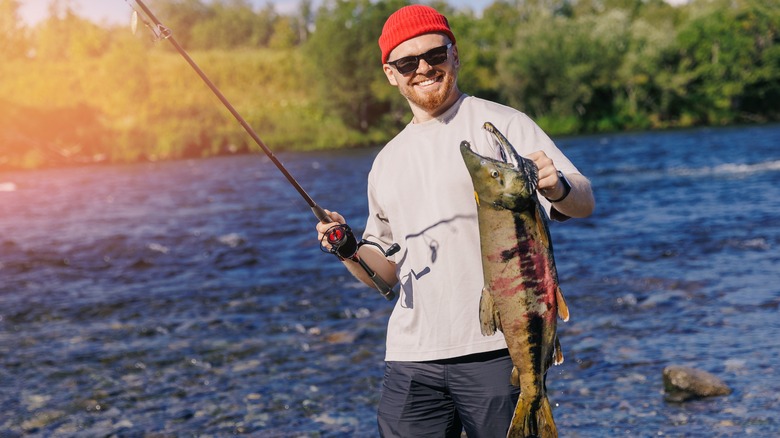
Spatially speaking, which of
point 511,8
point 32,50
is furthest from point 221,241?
point 511,8

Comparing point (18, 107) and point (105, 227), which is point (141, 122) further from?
point (105, 227)

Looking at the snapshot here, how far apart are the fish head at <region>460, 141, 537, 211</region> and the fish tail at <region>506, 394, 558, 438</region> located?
849mm

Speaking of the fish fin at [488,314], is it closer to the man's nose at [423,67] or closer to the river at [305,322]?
the man's nose at [423,67]

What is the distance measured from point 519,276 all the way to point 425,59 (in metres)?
1.02

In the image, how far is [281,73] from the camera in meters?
79.7

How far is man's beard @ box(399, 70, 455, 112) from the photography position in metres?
3.63

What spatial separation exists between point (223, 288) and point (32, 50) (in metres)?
87.7

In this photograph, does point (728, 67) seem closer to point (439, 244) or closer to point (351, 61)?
point (351, 61)

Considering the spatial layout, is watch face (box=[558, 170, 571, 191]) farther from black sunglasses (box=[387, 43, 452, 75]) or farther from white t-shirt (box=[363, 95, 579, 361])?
black sunglasses (box=[387, 43, 452, 75])

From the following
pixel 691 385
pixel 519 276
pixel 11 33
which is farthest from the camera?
pixel 11 33

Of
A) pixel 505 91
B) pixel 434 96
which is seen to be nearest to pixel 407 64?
pixel 434 96

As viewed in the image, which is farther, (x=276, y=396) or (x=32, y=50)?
(x=32, y=50)

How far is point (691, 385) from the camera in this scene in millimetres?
7496

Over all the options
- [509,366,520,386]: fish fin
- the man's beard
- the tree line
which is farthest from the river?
the tree line
